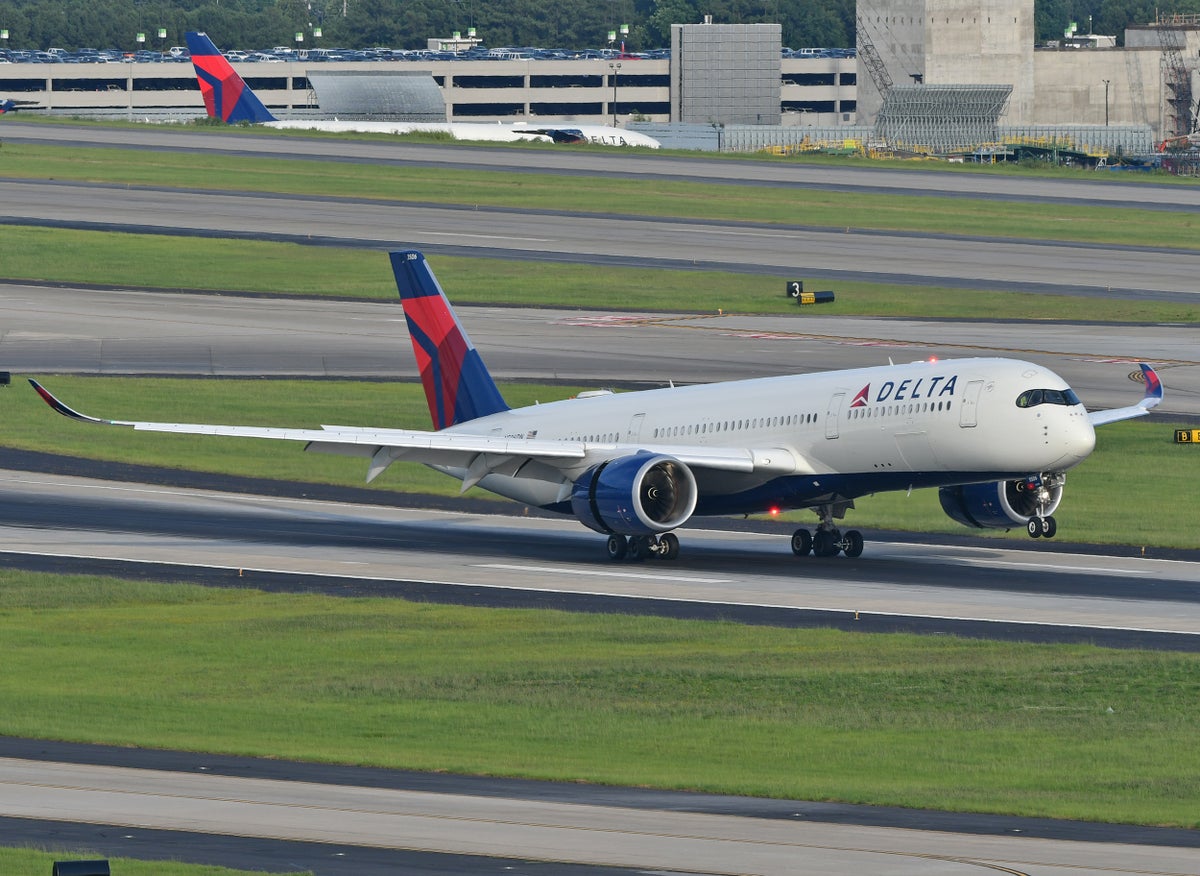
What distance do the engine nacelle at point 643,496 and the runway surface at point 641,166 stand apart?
107 meters

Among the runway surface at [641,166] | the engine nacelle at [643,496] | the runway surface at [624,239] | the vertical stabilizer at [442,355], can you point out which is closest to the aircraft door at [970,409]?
the engine nacelle at [643,496]

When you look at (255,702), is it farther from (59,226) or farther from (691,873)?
(59,226)

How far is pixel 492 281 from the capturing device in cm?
11788

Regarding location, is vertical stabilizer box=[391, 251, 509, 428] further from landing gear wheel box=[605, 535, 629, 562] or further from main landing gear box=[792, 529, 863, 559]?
main landing gear box=[792, 529, 863, 559]

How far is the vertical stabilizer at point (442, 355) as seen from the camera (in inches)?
2544

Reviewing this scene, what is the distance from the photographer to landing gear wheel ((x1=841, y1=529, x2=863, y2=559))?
5891cm

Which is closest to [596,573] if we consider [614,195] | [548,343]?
[548,343]

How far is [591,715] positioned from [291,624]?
39.3ft

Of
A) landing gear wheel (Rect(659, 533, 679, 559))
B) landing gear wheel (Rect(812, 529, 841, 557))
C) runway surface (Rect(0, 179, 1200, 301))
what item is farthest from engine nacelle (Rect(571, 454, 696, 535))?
runway surface (Rect(0, 179, 1200, 301))

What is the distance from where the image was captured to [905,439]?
54188 mm

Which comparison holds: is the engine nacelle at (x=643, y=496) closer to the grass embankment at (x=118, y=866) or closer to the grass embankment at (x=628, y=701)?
the grass embankment at (x=628, y=701)

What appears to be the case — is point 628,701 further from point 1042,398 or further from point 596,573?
point 1042,398

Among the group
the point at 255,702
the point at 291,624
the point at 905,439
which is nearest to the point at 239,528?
the point at 291,624

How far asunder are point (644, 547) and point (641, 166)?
396 ft
